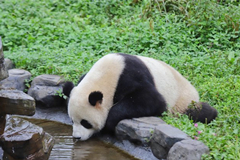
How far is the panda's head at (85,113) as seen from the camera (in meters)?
5.16

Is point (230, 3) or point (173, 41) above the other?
point (230, 3)

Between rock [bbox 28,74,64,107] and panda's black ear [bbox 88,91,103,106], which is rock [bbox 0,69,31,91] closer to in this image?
rock [bbox 28,74,64,107]

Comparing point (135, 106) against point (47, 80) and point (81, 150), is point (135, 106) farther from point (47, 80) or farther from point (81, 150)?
point (47, 80)

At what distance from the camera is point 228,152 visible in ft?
13.3

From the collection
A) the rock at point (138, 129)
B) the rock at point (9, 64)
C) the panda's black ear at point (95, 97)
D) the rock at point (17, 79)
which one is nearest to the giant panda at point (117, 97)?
the panda's black ear at point (95, 97)

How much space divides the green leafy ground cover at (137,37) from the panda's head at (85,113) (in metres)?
0.95

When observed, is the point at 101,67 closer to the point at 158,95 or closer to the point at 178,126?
the point at 158,95

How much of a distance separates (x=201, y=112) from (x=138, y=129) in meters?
1.11

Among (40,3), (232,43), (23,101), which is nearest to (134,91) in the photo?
(23,101)

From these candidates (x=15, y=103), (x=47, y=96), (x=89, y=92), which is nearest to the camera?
(x=15, y=103)

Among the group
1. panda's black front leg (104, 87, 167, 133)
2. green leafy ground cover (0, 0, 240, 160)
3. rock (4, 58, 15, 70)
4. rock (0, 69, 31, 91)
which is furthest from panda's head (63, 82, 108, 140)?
rock (4, 58, 15, 70)

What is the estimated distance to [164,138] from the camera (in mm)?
4422

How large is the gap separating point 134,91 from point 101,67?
56 centimetres

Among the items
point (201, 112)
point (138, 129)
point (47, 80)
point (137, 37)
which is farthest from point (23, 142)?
point (137, 37)
